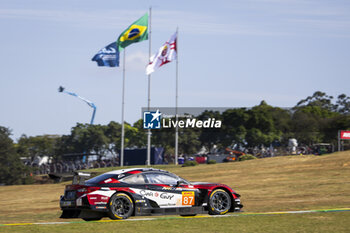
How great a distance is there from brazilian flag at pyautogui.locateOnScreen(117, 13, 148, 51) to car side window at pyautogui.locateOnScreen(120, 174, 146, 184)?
134 feet

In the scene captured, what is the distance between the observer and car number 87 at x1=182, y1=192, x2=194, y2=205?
49.4 ft

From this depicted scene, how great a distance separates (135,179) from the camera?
14508 mm

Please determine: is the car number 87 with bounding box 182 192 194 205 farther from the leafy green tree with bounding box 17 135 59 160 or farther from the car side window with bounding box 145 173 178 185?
the leafy green tree with bounding box 17 135 59 160

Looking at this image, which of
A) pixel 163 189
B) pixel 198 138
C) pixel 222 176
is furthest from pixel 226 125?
pixel 163 189

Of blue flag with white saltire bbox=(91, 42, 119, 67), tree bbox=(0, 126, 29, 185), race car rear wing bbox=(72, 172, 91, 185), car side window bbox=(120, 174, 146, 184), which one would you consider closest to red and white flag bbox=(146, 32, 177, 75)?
blue flag with white saltire bbox=(91, 42, 119, 67)

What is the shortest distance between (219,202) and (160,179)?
5.69 ft

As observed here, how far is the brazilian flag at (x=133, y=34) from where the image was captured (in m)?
54.6

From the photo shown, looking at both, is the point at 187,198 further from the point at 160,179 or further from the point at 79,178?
the point at 79,178

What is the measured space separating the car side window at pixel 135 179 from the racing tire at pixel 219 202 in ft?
6.34

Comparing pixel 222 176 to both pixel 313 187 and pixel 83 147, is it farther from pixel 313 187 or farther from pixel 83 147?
pixel 83 147

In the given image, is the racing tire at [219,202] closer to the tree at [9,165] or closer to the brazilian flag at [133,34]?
the brazilian flag at [133,34]

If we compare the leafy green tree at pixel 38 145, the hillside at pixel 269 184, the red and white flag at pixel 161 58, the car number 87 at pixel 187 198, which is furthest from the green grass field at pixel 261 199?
the leafy green tree at pixel 38 145

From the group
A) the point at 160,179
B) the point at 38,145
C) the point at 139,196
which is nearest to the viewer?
the point at 139,196

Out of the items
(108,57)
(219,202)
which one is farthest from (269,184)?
(108,57)
